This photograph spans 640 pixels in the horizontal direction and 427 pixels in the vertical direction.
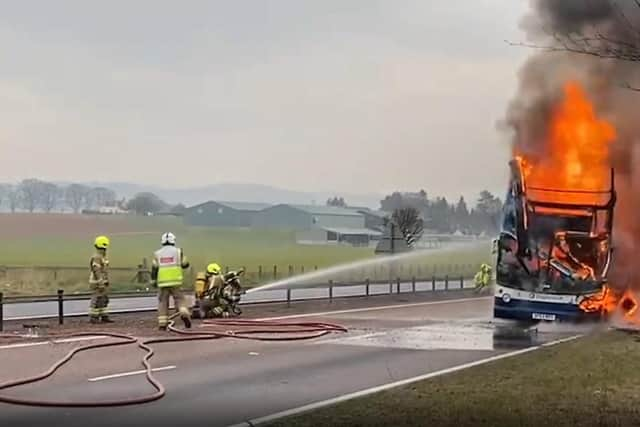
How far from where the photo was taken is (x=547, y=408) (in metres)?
7.86

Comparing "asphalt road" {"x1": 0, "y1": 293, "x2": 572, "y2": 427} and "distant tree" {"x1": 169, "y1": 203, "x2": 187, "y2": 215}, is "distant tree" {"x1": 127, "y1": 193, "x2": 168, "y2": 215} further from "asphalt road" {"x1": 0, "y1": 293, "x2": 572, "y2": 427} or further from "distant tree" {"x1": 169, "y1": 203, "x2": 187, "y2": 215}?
"asphalt road" {"x1": 0, "y1": 293, "x2": 572, "y2": 427}

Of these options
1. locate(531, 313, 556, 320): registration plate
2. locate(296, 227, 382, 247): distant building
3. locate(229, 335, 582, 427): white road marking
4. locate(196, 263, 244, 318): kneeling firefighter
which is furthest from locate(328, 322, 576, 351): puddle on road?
locate(296, 227, 382, 247): distant building

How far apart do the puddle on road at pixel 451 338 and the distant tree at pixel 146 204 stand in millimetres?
16113

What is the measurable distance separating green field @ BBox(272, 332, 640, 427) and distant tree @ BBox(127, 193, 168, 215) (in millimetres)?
21792

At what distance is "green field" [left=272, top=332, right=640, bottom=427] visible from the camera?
23.8 feet

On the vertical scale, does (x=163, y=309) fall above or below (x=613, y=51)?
below

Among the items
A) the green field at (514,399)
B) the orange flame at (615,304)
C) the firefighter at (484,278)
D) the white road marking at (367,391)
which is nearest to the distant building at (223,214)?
the firefighter at (484,278)

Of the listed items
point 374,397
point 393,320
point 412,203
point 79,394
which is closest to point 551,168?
point 393,320

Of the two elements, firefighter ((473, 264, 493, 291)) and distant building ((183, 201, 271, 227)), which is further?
distant building ((183, 201, 271, 227))

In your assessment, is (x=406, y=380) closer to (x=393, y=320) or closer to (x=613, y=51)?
(x=613, y=51)

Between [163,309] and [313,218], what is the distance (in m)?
24.4

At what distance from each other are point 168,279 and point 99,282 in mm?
1698

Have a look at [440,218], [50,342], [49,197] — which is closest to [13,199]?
[49,197]

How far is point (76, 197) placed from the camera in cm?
2723
